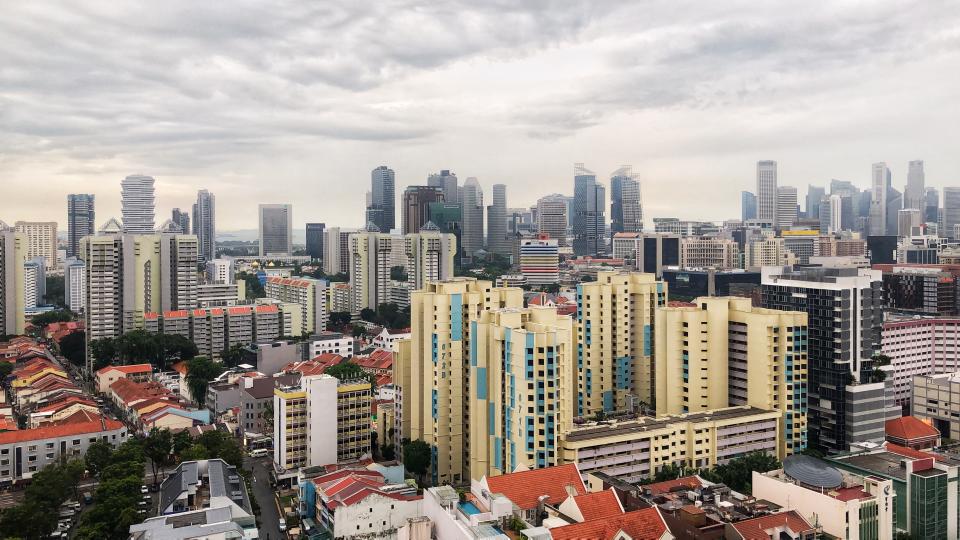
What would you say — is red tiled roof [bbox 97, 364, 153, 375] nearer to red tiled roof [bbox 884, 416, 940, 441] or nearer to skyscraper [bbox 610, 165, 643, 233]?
red tiled roof [bbox 884, 416, 940, 441]

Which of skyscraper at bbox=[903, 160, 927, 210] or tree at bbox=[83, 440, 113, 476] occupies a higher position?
skyscraper at bbox=[903, 160, 927, 210]

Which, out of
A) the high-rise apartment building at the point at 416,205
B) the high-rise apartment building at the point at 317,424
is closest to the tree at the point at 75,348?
the high-rise apartment building at the point at 317,424

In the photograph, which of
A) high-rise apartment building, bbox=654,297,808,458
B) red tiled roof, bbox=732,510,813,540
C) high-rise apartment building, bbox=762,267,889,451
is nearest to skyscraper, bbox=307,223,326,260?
high-rise apartment building, bbox=654,297,808,458

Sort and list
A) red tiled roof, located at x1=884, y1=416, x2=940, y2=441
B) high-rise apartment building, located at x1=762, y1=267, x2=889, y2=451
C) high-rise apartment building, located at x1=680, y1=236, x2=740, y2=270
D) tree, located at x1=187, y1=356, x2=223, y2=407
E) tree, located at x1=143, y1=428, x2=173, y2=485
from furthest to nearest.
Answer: high-rise apartment building, located at x1=680, y1=236, x2=740, y2=270, tree, located at x1=187, y1=356, x2=223, y2=407, tree, located at x1=143, y1=428, x2=173, y2=485, red tiled roof, located at x1=884, y1=416, x2=940, y2=441, high-rise apartment building, located at x1=762, y1=267, x2=889, y2=451

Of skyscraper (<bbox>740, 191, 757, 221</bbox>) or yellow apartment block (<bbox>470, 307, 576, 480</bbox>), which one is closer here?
yellow apartment block (<bbox>470, 307, 576, 480</bbox>)

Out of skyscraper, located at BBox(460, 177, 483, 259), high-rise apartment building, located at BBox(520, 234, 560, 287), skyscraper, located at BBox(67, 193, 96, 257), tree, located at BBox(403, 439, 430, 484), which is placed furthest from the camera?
skyscraper, located at BBox(460, 177, 483, 259)

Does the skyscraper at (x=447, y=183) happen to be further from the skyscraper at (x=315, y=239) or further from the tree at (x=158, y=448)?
the tree at (x=158, y=448)

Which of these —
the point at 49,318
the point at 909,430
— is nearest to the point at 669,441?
the point at 909,430
